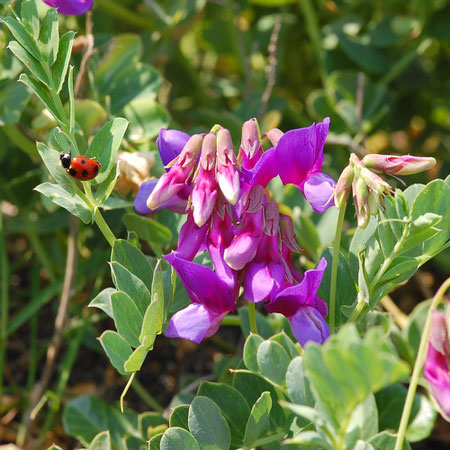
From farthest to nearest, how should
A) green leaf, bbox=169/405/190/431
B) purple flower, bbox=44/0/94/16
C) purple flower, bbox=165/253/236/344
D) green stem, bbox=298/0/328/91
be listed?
green stem, bbox=298/0/328/91 < purple flower, bbox=44/0/94/16 < green leaf, bbox=169/405/190/431 < purple flower, bbox=165/253/236/344

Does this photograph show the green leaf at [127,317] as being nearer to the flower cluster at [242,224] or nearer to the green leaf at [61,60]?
the flower cluster at [242,224]

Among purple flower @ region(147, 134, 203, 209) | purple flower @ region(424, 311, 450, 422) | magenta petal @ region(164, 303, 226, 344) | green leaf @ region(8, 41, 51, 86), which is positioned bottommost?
purple flower @ region(424, 311, 450, 422)

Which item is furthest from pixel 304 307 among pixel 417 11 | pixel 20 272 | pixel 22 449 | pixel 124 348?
pixel 417 11

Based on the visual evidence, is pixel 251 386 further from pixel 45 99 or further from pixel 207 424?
pixel 45 99

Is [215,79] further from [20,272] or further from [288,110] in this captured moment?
[20,272]

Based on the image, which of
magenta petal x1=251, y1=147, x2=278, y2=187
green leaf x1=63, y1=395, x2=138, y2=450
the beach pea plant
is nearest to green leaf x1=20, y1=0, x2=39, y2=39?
the beach pea plant

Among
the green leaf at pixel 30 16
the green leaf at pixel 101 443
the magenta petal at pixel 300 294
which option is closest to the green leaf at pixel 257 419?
the magenta petal at pixel 300 294

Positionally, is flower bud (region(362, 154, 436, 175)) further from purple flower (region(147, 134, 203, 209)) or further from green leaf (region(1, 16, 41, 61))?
green leaf (region(1, 16, 41, 61))
